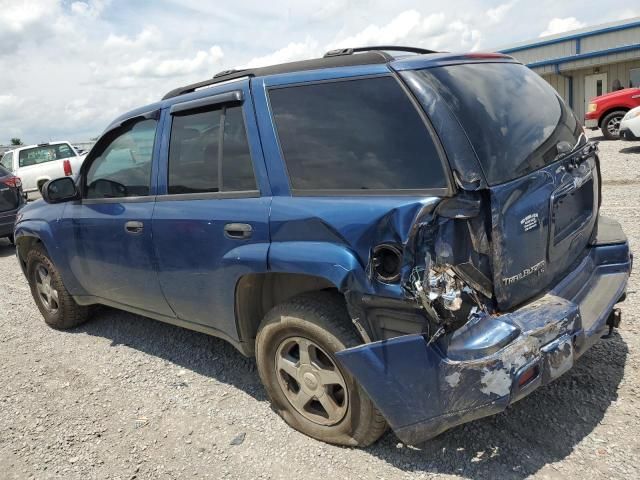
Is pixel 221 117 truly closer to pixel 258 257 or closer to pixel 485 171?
pixel 258 257

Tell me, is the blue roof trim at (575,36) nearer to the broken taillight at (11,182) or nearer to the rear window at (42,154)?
the rear window at (42,154)

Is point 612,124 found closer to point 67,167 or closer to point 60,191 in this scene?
point 60,191

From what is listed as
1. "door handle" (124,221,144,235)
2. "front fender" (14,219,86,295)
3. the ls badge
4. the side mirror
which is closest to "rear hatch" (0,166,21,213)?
"front fender" (14,219,86,295)

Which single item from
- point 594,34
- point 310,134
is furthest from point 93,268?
point 594,34

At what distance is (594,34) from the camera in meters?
22.8

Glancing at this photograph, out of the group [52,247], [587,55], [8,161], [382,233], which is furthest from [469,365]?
[587,55]

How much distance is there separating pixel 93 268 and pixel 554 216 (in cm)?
335

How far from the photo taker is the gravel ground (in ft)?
8.68

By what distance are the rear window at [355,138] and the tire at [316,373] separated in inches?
25.2

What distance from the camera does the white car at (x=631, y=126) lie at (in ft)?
37.0

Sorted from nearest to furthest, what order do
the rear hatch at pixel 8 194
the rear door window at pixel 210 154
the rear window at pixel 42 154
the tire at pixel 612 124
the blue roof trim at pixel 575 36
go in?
the rear door window at pixel 210 154 < the rear hatch at pixel 8 194 < the tire at pixel 612 124 < the rear window at pixel 42 154 < the blue roof trim at pixel 575 36

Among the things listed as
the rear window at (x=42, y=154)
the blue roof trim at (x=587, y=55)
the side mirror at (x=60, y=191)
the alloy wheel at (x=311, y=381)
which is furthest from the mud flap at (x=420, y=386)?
the blue roof trim at (x=587, y=55)

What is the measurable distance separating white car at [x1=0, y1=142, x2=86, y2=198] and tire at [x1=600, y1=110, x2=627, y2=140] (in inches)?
529

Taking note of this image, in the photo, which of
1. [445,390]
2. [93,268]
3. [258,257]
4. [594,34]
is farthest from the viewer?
[594,34]
